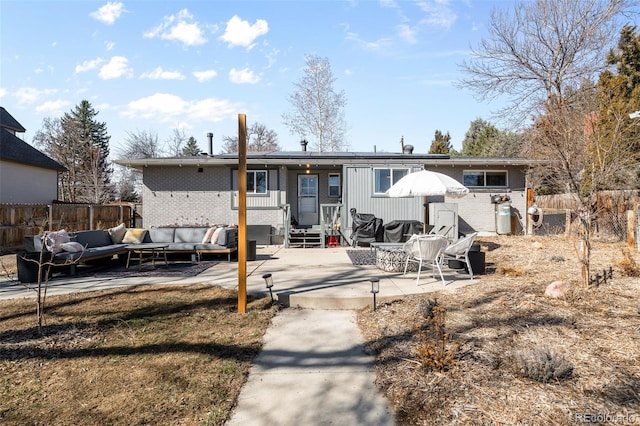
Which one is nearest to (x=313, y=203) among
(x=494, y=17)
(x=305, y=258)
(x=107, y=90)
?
(x=305, y=258)

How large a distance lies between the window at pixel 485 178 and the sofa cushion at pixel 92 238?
12.1 metres

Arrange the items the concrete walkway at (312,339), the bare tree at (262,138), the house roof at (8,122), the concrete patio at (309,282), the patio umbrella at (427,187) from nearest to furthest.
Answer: the concrete walkway at (312,339) → the concrete patio at (309,282) → the patio umbrella at (427,187) → the house roof at (8,122) → the bare tree at (262,138)

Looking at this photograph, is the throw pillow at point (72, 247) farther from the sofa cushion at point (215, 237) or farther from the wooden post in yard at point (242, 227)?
the wooden post in yard at point (242, 227)

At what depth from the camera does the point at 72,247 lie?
6801mm

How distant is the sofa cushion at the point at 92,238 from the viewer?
7.45 metres

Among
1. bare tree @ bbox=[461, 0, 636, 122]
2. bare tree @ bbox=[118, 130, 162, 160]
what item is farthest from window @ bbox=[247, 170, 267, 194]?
bare tree @ bbox=[118, 130, 162, 160]

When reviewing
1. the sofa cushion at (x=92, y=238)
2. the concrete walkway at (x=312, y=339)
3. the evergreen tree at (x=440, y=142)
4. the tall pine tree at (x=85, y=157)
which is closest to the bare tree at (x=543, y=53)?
the concrete walkway at (x=312, y=339)

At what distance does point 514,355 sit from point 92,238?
8.50 meters

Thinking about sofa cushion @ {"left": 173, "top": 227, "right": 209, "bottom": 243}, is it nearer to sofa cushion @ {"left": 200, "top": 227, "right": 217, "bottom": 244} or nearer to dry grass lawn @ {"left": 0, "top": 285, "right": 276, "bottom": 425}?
sofa cushion @ {"left": 200, "top": 227, "right": 217, "bottom": 244}

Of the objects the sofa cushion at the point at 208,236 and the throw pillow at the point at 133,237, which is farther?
the throw pillow at the point at 133,237

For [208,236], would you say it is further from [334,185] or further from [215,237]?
[334,185]

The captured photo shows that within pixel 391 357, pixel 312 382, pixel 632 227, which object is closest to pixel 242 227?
pixel 312 382

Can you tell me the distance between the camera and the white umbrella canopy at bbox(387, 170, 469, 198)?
7.15m

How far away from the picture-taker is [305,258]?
877cm
